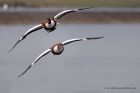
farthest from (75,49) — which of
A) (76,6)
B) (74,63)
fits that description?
(76,6)

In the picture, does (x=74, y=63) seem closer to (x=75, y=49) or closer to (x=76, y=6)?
(x=75, y=49)

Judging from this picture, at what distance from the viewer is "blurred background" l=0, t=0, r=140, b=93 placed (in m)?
2.68

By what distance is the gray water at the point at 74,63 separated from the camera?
8.69 ft

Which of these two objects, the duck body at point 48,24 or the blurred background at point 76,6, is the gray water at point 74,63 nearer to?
the blurred background at point 76,6

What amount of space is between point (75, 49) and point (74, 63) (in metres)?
0.22

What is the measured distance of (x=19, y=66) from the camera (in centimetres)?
286

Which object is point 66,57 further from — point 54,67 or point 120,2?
point 120,2

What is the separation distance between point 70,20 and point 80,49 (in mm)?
320

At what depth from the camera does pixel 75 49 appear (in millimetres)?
3154

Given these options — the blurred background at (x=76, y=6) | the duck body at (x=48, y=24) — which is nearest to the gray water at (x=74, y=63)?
the blurred background at (x=76, y=6)

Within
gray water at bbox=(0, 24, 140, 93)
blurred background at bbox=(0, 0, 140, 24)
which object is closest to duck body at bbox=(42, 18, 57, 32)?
gray water at bbox=(0, 24, 140, 93)

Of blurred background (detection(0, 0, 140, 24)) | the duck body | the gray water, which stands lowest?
the gray water

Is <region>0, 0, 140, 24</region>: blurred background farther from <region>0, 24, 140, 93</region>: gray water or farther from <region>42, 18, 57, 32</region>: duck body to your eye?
<region>42, 18, 57, 32</region>: duck body

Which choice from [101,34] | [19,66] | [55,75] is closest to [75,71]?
[55,75]
